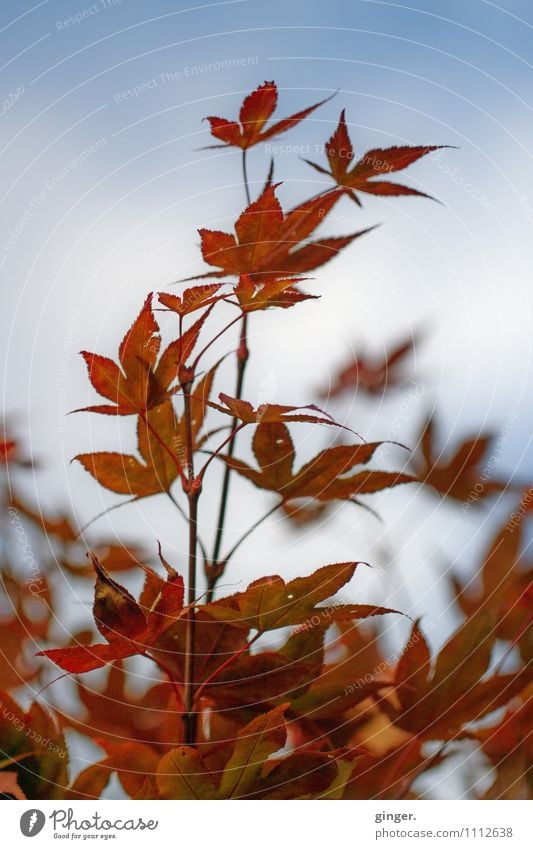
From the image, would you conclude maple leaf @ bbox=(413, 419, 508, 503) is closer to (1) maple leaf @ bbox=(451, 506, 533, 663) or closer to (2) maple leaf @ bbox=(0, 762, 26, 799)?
(1) maple leaf @ bbox=(451, 506, 533, 663)

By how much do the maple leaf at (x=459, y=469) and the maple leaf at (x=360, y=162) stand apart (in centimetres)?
19

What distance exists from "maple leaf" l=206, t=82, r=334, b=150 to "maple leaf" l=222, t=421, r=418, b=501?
193mm

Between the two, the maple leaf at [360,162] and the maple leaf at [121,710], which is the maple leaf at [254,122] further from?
the maple leaf at [121,710]

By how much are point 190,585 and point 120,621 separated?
4cm

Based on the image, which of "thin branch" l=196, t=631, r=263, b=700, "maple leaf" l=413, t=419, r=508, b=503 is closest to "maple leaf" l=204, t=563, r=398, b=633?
"thin branch" l=196, t=631, r=263, b=700

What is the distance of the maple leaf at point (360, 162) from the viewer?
44cm

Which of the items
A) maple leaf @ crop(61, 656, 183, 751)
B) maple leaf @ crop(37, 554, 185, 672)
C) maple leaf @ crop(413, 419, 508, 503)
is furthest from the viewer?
maple leaf @ crop(413, 419, 508, 503)

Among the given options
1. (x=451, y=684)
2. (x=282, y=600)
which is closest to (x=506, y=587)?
(x=451, y=684)

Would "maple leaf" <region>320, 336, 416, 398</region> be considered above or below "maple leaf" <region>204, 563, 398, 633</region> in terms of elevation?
above

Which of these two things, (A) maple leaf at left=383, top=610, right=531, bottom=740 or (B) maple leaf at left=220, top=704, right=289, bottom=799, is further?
(A) maple leaf at left=383, top=610, right=531, bottom=740

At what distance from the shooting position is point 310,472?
0.40 meters

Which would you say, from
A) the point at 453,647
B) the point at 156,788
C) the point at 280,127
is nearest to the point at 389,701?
the point at 453,647

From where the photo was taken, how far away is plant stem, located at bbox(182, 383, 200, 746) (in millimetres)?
323

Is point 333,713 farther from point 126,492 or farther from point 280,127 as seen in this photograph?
point 280,127
